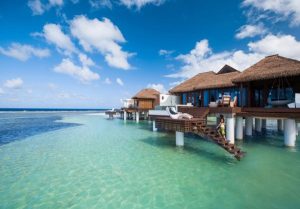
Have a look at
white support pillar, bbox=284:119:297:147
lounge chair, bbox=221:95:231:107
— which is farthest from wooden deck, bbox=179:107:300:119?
lounge chair, bbox=221:95:231:107

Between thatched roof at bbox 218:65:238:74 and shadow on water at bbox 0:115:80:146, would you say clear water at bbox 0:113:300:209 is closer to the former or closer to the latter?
shadow on water at bbox 0:115:80:146

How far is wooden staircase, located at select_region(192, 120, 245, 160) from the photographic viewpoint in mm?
9969

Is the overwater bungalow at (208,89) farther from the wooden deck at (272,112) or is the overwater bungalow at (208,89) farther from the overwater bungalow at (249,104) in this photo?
the wooden deck at (272,112)

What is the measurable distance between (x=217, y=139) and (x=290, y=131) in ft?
19.2

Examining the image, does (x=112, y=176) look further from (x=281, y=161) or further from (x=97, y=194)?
(x=281, y=161)

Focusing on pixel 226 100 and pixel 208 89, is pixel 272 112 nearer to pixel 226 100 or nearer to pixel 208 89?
pixel 226 100

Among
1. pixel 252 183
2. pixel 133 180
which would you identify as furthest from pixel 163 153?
pixel 252 183

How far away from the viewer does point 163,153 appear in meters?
11.5

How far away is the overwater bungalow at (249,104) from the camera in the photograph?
11.7 meters

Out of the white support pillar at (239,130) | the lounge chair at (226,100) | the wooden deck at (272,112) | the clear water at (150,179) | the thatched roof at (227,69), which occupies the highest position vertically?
the thatched roof at (227,69)

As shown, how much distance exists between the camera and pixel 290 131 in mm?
12555

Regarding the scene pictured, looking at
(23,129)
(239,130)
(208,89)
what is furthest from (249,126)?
(23,129)

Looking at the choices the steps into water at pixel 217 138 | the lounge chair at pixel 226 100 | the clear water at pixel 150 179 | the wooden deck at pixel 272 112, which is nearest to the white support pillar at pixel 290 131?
the wooden deck at pixel 272 112

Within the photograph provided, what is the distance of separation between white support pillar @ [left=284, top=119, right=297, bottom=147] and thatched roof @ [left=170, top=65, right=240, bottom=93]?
215 inches
